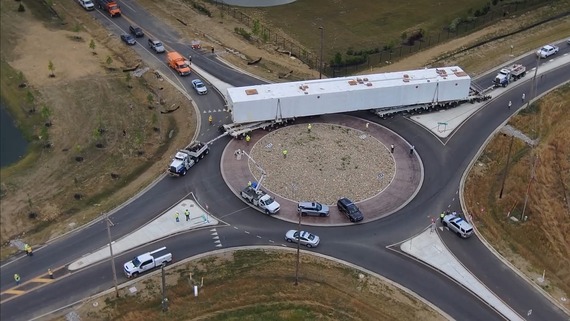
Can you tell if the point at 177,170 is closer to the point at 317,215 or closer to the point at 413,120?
the point at 317,215

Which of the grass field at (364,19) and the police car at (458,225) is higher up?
the grass field at (364,19)

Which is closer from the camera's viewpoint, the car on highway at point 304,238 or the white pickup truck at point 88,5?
the car on highway at point 304,238

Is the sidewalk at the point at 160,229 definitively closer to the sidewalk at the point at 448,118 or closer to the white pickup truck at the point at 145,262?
the white pickup truck at the point at 145,262

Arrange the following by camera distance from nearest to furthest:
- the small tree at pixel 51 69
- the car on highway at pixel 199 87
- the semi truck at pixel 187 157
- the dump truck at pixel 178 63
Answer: the semi truck at pixel 187 157 < the car on highway at pixel 199 87 < the small tree at pixel 51 69 < the dump truck at pixel 178 63

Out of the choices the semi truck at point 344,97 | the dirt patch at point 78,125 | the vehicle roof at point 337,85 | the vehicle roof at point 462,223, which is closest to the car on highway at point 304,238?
the vehicle roof at point 462,223

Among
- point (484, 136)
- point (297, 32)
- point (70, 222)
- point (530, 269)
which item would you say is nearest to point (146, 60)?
point (297, 32)

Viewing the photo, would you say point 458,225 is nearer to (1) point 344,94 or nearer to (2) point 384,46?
(1) point 344,94

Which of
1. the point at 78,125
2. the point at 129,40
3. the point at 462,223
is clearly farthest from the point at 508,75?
the point at 78,125

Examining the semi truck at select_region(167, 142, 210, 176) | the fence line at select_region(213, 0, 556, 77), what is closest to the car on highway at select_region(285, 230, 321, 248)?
the semi truck at select_region(167, 142, 210, 176)
